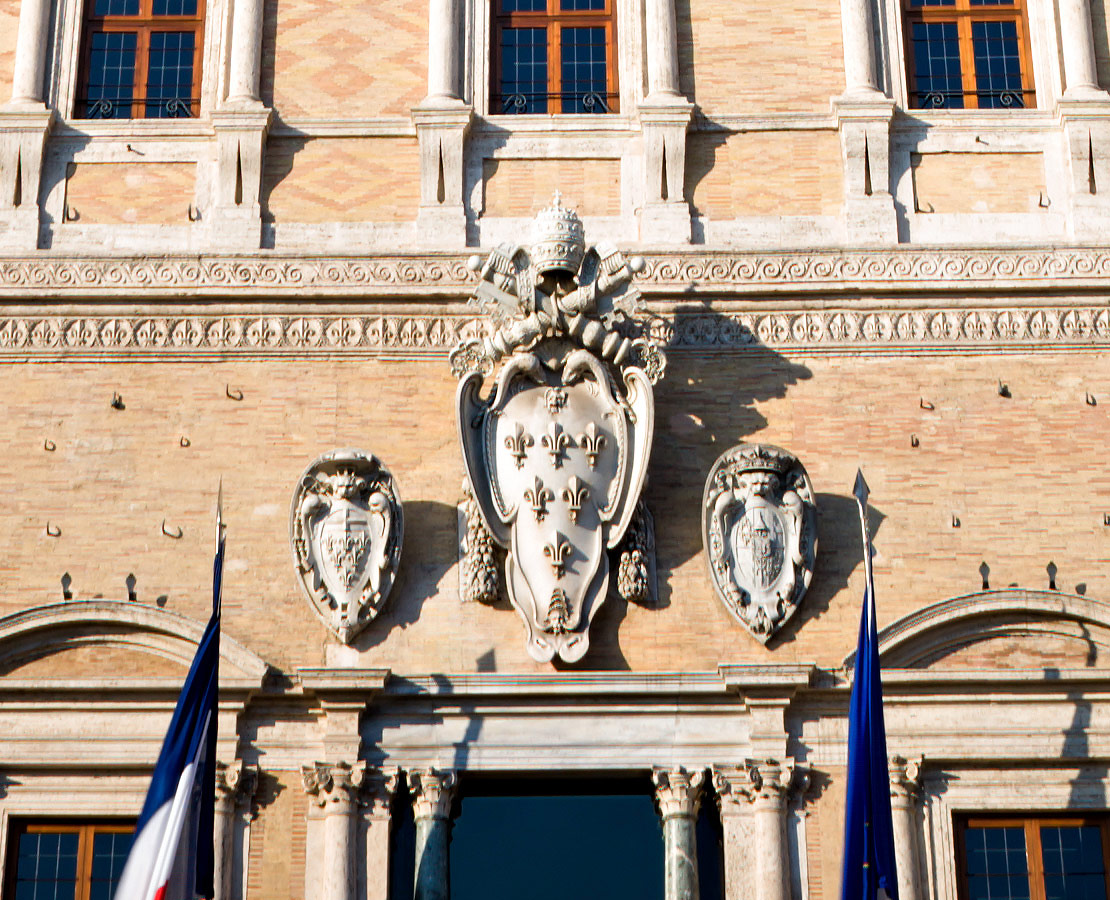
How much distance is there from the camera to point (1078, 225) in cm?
1550

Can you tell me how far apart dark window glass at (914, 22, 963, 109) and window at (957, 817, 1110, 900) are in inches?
199

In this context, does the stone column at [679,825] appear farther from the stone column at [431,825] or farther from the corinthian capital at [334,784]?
the corinthian capital at [334,784]

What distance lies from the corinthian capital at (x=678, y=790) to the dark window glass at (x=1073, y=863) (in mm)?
2046

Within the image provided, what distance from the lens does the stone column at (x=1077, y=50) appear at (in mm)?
15906

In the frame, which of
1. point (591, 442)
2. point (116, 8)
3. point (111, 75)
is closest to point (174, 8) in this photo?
point (116, 8)

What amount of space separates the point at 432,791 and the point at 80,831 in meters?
2.08

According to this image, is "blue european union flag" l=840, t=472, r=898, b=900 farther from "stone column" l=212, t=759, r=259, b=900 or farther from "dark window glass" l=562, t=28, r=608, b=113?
"dark window glass" l=562, t=28, r=608, b=113

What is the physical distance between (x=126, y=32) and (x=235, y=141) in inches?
55.6

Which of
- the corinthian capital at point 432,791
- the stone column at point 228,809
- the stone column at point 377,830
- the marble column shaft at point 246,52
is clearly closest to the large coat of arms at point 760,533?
the corinthian capital at point 432,791

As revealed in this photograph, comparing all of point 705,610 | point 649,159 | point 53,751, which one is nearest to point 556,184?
point 649,159

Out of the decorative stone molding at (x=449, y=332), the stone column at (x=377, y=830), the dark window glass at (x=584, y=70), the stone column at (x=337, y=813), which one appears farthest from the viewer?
the dark window glass at (x=584, y=70)

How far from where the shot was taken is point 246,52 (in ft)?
52.7

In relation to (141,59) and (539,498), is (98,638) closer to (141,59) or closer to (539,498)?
(539,498)

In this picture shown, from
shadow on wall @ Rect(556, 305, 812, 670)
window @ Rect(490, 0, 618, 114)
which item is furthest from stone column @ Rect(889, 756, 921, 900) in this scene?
window @ Rect(490, 0, 618, 114)
